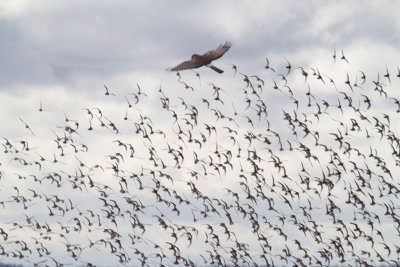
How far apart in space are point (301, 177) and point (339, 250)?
13.8 m

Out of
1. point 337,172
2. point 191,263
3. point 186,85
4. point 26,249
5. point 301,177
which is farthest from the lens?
point 191,263

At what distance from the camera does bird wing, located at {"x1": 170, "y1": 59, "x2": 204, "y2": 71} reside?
165 feet

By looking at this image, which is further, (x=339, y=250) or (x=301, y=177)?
(x=339, y=250)

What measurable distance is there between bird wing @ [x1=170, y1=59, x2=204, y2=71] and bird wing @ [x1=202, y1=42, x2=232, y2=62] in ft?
3.40

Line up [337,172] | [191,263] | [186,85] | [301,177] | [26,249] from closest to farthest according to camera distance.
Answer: [186,85] → [337,172] → [301,177] → [26,249] → [191,263]

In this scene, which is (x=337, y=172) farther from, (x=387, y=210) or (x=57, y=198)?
(x=57, y=198)

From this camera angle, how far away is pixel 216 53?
54625mm

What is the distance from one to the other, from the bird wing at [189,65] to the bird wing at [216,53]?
1035 mm

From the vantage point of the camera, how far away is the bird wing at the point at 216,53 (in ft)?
173

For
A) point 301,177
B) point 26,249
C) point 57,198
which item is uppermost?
point 301,177

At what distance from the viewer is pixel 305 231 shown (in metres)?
96.6

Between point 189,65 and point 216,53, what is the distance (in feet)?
14.1

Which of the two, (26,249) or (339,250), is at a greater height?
(339,250)

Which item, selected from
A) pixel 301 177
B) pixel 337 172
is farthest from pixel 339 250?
pixel 337 172
